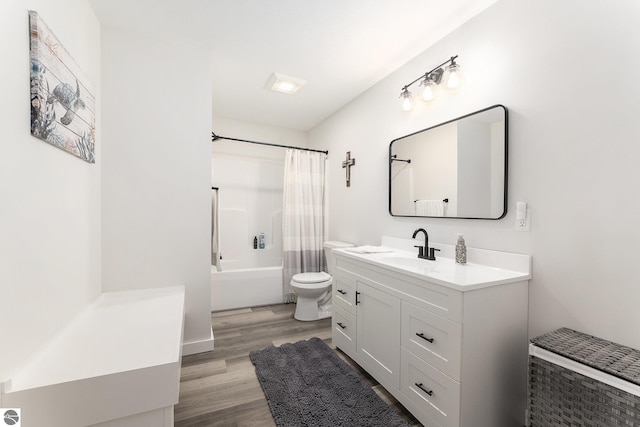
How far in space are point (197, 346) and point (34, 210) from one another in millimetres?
1579

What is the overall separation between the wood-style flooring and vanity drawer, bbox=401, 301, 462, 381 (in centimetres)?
43

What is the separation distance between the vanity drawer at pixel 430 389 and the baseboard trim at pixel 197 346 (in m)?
1.58

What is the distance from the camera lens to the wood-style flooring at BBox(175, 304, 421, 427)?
4.98ft

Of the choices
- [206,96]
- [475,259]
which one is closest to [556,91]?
[475,259]


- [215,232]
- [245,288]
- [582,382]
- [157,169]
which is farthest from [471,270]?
[215,232]

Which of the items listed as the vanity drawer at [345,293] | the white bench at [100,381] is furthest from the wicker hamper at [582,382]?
the white bench at [100,381]

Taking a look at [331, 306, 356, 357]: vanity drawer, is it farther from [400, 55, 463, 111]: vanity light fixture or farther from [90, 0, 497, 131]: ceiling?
[90, 0, 497, 131]: ceiling

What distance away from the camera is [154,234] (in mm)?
2105

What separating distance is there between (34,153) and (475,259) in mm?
2382

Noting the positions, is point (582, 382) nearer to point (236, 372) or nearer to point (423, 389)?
point (423, 389)

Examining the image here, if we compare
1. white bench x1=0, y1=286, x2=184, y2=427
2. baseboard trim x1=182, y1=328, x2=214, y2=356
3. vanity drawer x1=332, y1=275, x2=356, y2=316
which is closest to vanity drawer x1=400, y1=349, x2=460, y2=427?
vanity drawer x1=332, y1=275, x2=356, y2=316

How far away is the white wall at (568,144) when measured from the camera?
3.80 feet

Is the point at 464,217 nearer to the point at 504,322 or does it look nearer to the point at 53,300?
the point at 504,322

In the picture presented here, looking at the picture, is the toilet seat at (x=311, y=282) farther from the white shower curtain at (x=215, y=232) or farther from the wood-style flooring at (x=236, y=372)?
the white shower curtain at (x=215, y=232)
